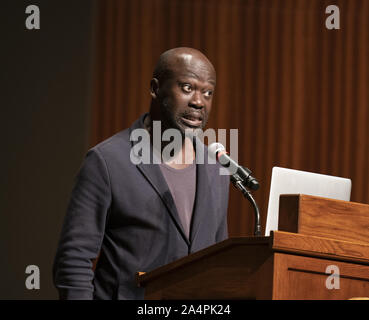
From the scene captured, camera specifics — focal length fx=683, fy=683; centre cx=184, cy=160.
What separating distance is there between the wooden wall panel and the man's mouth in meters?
1.77

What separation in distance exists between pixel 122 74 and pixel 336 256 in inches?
102

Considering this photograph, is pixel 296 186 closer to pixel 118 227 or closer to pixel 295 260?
pixel 118 227

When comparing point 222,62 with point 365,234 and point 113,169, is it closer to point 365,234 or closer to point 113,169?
point 113,169

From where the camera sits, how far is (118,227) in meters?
1.92

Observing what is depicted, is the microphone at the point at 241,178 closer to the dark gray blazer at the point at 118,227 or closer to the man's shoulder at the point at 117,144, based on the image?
the dark gray blazer at the point at 118,227

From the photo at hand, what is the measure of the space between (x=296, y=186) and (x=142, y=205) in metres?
0.48

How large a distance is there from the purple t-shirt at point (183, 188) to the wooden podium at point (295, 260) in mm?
429

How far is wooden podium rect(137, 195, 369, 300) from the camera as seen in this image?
138cm

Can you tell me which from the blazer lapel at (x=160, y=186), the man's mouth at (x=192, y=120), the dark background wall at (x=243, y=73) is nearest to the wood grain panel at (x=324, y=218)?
the blazer lapel at (x=160, y=186)

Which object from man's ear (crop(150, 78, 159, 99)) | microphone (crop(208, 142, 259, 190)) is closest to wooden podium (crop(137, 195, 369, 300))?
microphone (crop(208, 142, 259, 190))

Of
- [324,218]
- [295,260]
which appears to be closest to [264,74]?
[324,218]

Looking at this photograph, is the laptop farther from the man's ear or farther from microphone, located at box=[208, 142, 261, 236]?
the man's ear

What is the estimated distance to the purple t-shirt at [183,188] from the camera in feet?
6.51
